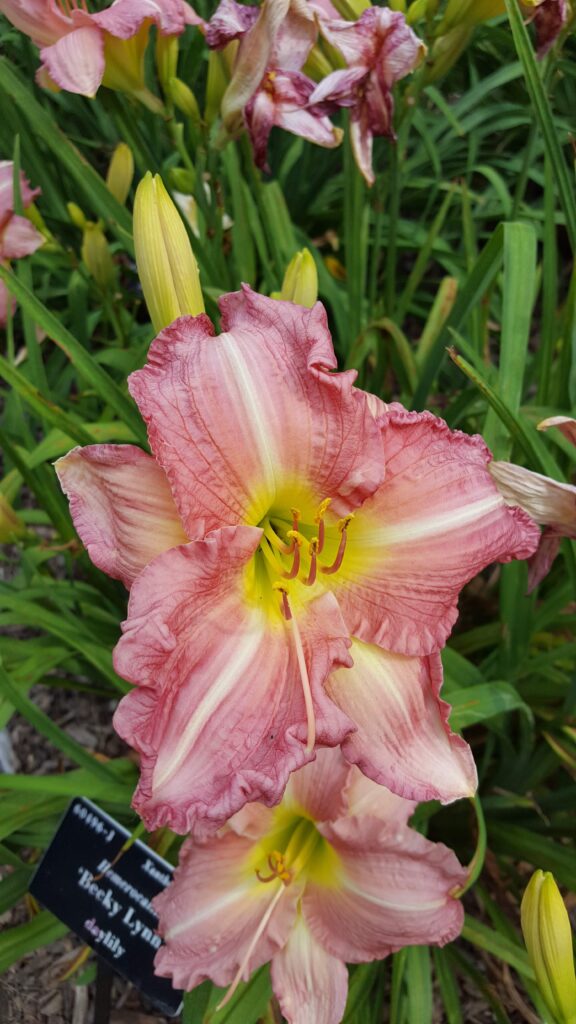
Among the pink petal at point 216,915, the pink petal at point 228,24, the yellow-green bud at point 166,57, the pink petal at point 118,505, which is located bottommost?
the pink petal at point 216,915

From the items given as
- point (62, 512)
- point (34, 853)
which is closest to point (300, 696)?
point (62, 512)

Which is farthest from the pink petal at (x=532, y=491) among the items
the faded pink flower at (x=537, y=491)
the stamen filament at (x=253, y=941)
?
the stamen filament at (x=253, y=941)

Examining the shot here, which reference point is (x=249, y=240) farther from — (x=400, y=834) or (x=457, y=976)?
(x=457, y=976)

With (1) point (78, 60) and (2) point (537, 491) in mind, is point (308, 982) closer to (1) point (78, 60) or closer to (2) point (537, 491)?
(2) point (537, 491)

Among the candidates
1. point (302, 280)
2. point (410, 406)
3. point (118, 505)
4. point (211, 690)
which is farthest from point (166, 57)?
point (211, 690)

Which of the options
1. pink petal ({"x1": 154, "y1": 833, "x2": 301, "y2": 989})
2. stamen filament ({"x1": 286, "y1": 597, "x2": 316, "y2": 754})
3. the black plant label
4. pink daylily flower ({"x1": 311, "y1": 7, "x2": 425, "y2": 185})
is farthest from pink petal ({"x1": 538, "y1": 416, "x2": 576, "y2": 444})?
the black plant label

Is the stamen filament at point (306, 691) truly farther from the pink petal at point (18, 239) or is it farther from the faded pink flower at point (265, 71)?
the pink petal at point (18, 239)
